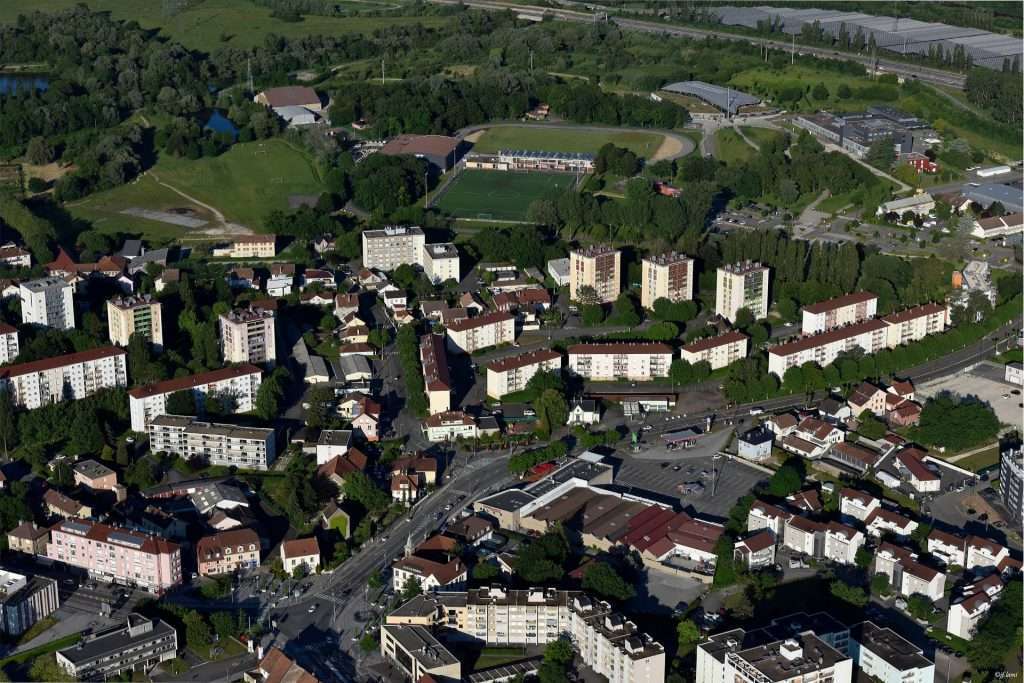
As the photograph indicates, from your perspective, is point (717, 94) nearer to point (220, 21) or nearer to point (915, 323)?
point (915, 323)

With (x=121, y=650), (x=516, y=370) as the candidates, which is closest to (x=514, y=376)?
(x=516, y=370)

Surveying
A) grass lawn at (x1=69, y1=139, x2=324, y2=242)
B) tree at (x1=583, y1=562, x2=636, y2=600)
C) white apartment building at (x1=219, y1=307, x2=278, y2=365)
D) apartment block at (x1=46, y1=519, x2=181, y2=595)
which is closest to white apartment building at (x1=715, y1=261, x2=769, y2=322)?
white apartment building at (x1=219, y1=307, x2=278, y2=365)

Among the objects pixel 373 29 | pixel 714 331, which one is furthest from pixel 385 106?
pixel 714 331

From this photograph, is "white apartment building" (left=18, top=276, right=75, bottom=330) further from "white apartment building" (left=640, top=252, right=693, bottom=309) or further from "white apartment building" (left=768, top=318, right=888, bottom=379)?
"white apartment building" (left=768, top=318, right=888, bottom=379)

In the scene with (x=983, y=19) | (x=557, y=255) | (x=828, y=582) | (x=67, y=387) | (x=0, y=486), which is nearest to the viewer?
(x=828, y=582)

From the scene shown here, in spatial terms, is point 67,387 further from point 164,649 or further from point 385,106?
point 385,106

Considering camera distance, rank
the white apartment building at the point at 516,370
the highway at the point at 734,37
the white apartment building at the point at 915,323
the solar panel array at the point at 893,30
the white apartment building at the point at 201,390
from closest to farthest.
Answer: the white apartment building at the point at 201,390, the white apartment building at the point at 516,370, the white apartment building at the point at 915,323, the highway at the point at 734,37, the solar panel array at the point at 893,30

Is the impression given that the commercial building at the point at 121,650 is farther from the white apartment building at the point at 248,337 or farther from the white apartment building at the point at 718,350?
the white apartment building at the point at 718,350

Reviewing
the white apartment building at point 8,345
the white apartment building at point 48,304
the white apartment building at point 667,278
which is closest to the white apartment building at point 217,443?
the white apartment building at point 8,345
